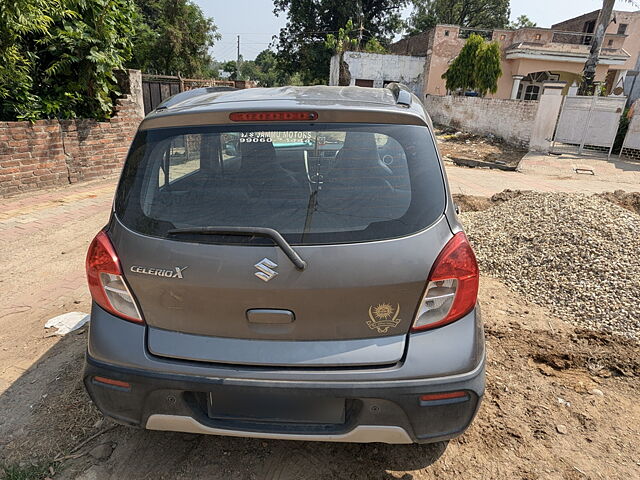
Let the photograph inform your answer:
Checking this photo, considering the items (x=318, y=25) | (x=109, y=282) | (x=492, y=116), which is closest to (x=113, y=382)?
(x=109, y=282)

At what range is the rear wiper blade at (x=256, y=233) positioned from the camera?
1609 millimetres

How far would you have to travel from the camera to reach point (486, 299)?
386cm

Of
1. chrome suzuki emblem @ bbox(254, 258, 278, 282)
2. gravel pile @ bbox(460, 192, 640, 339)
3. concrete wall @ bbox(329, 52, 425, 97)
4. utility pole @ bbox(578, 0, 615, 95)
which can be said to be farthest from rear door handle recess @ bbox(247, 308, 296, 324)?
concrete wall @ bbox(329, 52, 425, 97)

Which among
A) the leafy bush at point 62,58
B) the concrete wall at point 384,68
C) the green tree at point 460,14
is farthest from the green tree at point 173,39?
the green tree at point 460,14

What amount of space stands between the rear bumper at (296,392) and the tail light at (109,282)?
0.06 meters

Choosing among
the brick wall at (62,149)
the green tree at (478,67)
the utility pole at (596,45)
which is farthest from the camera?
the green tree at (478,67)

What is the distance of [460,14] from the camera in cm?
4356

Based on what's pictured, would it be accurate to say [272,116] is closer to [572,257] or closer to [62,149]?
[572,257]

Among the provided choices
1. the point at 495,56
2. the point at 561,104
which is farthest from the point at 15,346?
the point at 495,56

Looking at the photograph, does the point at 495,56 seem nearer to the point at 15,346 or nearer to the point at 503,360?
the point at 503,360

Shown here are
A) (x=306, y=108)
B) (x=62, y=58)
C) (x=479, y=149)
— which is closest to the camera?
(x=306, y=108)

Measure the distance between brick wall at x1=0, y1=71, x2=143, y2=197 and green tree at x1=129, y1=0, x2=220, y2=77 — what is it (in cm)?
1375

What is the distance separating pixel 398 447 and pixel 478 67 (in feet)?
76.6

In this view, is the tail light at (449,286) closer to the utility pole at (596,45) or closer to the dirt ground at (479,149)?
the dirt ground at (479,149)
